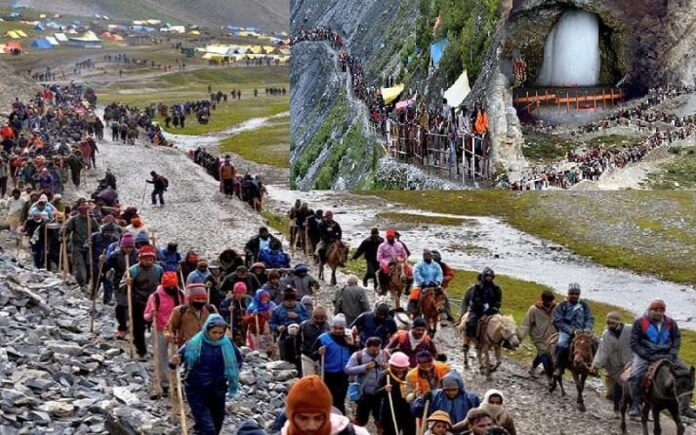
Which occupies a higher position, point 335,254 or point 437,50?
point 437,50

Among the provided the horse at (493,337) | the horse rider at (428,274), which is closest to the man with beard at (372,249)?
the horse rider at (428,274)

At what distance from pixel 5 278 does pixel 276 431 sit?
11903 mm

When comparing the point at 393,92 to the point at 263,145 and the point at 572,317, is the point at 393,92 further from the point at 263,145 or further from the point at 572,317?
the point at 263,145

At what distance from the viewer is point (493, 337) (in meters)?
19.8

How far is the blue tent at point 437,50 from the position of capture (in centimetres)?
3831

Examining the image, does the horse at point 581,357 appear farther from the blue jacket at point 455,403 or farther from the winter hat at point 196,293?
the winter hat at point 196,293

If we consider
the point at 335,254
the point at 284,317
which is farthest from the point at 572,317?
the point at 335,254

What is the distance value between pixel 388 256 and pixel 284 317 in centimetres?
787

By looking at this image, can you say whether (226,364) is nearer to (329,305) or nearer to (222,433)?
Result: (222,433)

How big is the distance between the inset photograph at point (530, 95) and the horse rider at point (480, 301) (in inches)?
706

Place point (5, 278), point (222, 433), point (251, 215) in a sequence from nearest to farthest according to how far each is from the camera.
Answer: point (222, 433) → point (5, 278) → point (251, 215)

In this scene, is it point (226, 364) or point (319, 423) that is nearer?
point (319, 423)

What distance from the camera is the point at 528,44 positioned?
124ft

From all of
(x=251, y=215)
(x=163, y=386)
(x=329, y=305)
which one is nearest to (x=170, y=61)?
(x=251, y=215)
